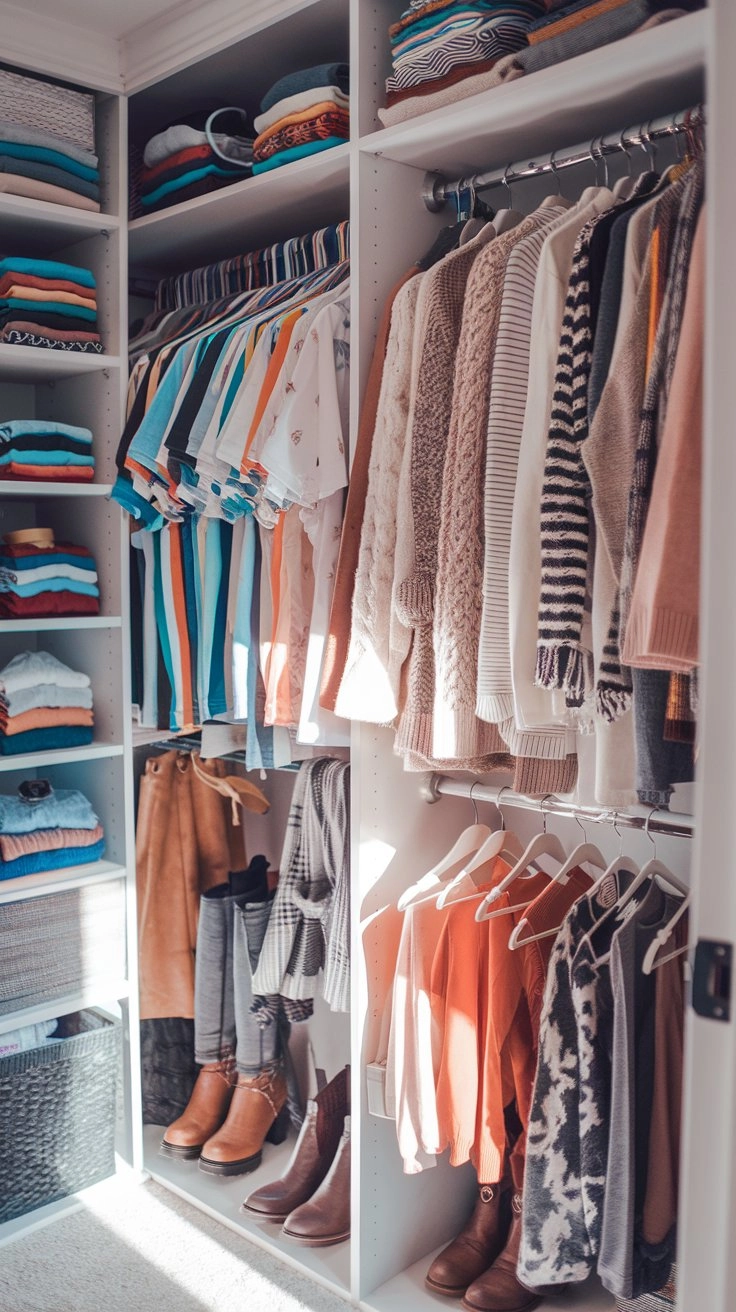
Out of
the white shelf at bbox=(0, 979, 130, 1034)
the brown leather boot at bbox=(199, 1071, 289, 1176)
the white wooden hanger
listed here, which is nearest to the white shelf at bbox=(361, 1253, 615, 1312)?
the brown leather boot at bbox=(199, 1071, 289, 1176)

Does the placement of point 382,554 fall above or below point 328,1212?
above

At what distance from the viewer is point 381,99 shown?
1916 mm

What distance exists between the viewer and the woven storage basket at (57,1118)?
2182mm

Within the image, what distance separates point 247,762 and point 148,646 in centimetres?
40

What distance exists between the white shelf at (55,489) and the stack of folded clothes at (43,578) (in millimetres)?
106

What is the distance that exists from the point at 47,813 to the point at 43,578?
493mm

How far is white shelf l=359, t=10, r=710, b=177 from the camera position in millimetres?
1469

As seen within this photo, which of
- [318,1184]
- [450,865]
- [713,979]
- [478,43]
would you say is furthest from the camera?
[318,1184]

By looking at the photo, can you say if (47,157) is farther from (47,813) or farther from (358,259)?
(47,813)

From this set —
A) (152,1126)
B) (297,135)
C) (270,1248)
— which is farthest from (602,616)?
(152,1126)

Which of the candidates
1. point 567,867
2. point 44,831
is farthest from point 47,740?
point 567,867

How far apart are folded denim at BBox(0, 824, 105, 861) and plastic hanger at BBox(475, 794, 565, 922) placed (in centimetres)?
93

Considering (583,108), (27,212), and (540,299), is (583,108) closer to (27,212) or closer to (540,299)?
(540,299)

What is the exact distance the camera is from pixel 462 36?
5.68 ft
